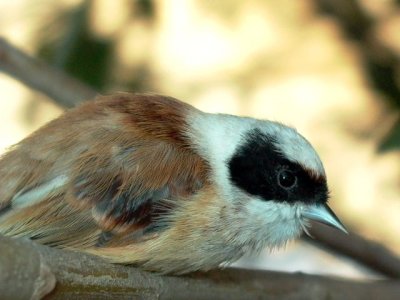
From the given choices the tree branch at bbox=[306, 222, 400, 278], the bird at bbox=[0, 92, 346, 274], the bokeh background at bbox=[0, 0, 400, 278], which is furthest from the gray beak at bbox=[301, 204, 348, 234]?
the bokeh background at bbox=[0, 0, 400, 278]

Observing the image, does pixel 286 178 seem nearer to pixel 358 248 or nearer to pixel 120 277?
pixel 120 277

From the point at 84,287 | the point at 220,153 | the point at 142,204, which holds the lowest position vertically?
the point at 84,287

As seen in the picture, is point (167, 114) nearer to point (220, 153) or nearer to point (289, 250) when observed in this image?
point (220, 153)

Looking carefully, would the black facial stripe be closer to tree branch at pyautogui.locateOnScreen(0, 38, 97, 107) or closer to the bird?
the bird

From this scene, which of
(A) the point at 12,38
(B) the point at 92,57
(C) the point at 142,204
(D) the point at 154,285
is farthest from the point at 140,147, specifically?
(A) the point at 12,38

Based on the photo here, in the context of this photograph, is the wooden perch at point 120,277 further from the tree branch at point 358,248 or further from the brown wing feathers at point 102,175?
the brown wing feathers at point 102,175

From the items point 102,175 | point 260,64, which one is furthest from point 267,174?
point 260,64
